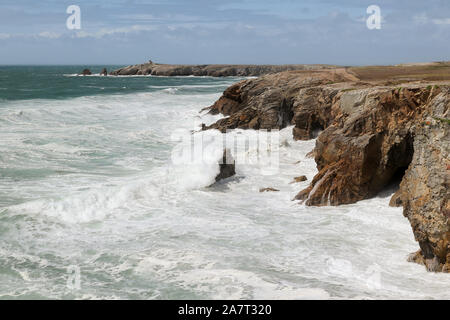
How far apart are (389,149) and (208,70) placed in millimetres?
114845

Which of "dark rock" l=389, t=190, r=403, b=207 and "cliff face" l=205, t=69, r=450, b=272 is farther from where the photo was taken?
"dark rock" l=389, t=190, r=403, b=207

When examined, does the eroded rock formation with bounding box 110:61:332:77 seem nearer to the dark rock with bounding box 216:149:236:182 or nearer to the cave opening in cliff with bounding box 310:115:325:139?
the cave opening in cliff with bounding box 310:115:325:139

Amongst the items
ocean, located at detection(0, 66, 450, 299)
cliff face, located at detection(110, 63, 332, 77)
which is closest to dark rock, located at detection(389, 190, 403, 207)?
ocean, located at detection(0, 66, 450, 299)

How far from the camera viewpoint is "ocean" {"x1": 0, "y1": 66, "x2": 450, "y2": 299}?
8.41 meters

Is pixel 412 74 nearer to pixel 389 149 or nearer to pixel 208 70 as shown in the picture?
pixel 389 149

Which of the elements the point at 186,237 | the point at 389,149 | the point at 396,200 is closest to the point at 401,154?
the point at 389,149

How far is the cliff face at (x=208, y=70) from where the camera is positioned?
120000mm

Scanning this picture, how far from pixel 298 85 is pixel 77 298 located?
72.7 ft

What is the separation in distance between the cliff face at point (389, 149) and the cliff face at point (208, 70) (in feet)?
310

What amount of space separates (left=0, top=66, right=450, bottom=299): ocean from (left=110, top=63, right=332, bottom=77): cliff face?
101 meters

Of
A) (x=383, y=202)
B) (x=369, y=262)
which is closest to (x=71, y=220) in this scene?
(x=369, y=262)

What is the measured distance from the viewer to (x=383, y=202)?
13328 millimetres

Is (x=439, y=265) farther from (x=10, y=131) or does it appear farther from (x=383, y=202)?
(x=10, y=131)

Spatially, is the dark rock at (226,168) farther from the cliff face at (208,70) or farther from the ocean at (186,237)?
the cliff face at (208,70)
